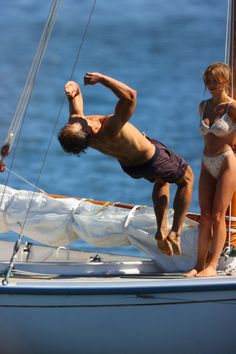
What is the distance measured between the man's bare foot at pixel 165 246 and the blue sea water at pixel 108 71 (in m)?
8.10

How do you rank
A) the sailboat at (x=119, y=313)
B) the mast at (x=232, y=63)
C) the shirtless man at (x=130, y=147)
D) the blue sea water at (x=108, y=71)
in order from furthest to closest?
1. the blue sea water at (x=108, y=71)
2. the mast at (x=232, y=63)
3. the shirtless man at (x=130, y=147)
4. the sailboat at (x=119, y=313)

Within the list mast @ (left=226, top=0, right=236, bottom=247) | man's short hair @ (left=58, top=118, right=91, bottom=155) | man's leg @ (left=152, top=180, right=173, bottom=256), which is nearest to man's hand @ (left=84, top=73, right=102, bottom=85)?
man's short hair @ (left=58, top=118, right=91, bottom=155)

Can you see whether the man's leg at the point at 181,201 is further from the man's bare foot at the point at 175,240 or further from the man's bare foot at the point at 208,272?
the man's bare foot at the point at 208,272

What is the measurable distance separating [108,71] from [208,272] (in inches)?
602

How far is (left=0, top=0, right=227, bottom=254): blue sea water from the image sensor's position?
64.1ft

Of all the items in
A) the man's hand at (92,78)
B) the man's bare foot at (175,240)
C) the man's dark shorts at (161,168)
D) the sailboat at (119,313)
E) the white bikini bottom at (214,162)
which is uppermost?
the man's hand at (92,78)

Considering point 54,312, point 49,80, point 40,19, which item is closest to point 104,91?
point 49,80

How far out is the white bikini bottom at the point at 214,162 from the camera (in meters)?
8.96

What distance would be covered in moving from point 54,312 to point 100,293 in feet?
1.12

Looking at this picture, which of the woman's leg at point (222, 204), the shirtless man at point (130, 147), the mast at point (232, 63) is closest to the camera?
the shirtless man at point (130, 147)

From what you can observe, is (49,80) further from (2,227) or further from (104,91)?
(2,227)

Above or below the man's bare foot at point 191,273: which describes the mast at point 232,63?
above

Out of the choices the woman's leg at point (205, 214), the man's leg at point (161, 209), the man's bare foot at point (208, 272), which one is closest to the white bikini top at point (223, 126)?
the woman's leg at point (205, 214)

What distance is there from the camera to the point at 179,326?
8.51 metres
